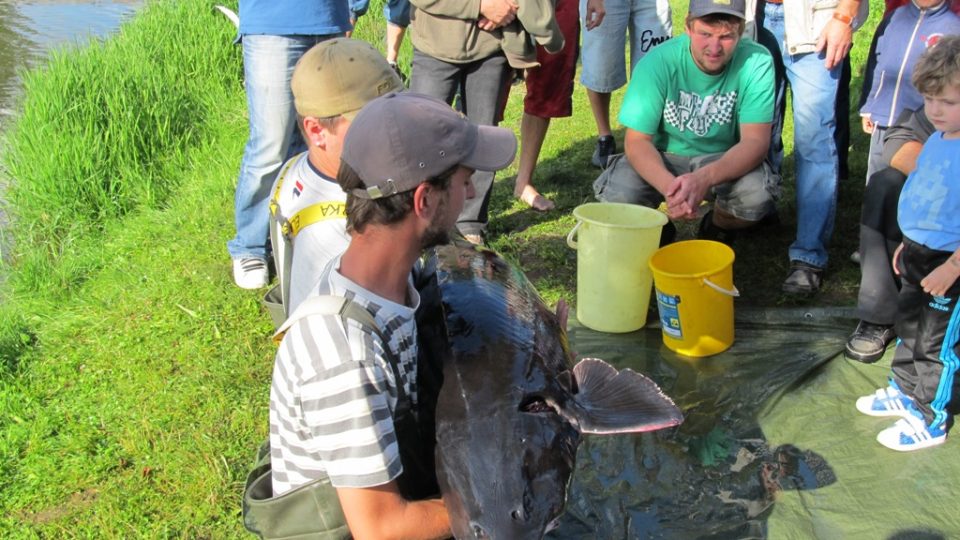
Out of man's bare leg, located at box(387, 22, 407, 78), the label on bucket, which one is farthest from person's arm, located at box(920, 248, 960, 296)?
man's bare leg, located at box(387, 22, 407, 78)

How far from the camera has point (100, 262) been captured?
5.94 metres

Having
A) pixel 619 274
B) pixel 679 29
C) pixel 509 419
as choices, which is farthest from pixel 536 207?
pixel 679 29

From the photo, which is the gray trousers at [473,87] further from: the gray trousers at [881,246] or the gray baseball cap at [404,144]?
the gray baseball cap at [404,144]

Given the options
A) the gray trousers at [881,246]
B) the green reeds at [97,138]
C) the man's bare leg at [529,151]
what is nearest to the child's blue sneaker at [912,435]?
the gray trousers at [881,246]

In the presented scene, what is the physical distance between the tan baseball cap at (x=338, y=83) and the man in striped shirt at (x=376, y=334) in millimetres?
916

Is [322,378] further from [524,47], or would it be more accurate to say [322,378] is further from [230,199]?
[230,199]

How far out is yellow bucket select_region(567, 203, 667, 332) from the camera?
4.44 meters

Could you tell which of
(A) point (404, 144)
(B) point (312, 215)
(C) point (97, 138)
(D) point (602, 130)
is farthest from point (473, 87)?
(A) point (404, 144)

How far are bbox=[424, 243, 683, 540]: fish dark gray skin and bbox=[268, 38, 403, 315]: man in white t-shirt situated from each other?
0.48 m

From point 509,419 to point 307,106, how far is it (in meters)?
1.49

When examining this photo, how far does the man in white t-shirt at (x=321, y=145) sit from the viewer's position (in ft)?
10.5

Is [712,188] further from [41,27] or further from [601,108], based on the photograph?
[41,27]

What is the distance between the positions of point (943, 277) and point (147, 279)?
4.35 m

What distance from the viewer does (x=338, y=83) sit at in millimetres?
3350
